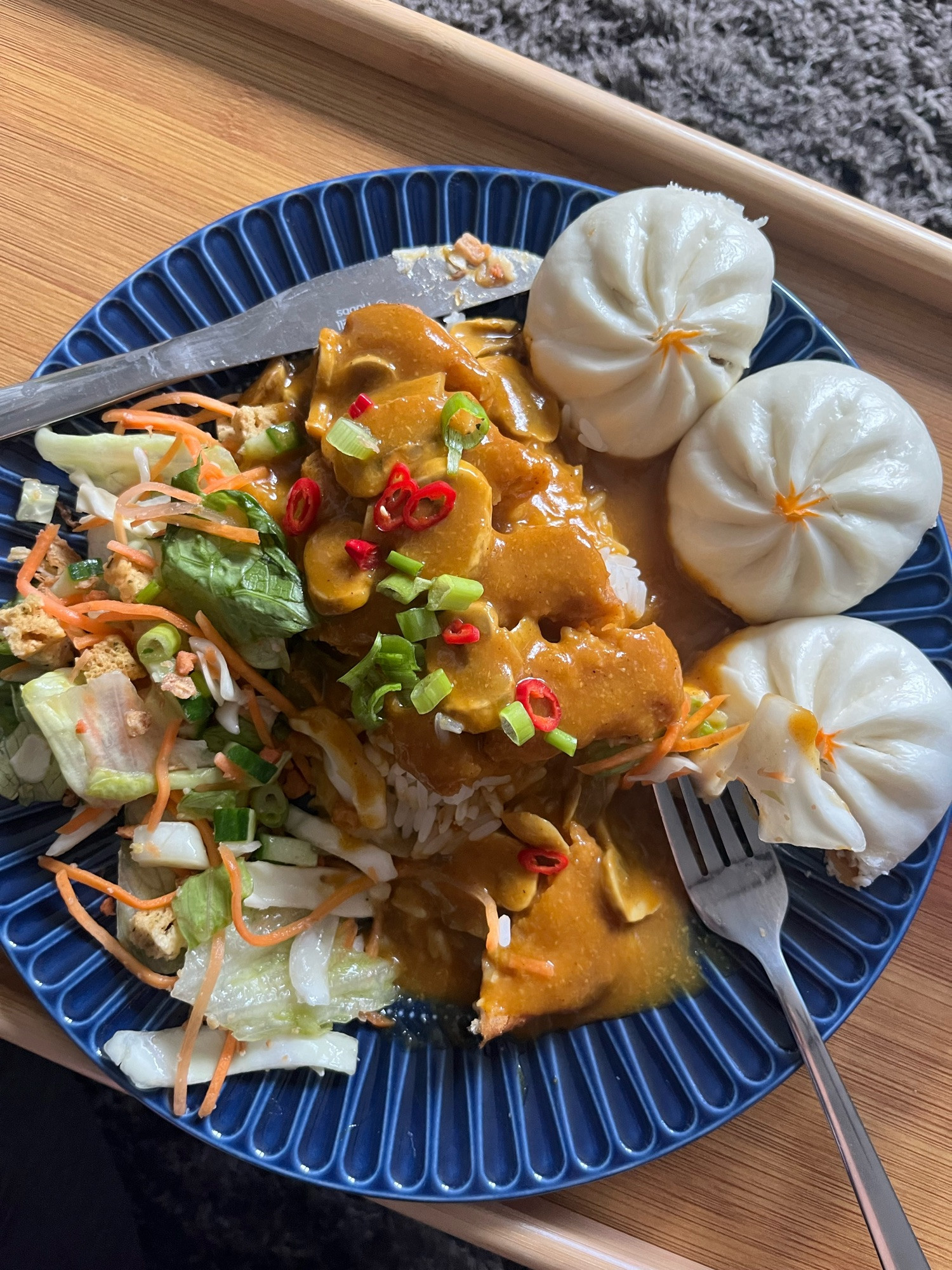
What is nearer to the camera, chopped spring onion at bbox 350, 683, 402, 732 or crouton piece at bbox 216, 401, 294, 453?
chopped spring onion at bbox 350, 683, 402, 732

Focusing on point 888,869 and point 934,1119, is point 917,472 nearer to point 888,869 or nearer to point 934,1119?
point 888,869

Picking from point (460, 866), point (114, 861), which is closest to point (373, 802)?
point (460, 866)

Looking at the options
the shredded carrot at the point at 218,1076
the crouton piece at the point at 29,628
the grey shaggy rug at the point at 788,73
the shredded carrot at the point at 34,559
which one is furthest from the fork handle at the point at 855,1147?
the grey shaggy rug at the point at 788,73

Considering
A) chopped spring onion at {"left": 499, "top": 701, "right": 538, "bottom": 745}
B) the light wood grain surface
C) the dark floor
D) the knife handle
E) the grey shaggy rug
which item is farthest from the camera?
the grey shaggy rug

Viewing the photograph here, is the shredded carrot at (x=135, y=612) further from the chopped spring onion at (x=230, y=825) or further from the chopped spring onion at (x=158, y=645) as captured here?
the chopped spring onion at (x=230, y=825)

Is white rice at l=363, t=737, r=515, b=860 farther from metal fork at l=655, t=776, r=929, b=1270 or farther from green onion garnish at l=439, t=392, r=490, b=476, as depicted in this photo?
green onion garnish at l=439, t=392, r=490, b=476

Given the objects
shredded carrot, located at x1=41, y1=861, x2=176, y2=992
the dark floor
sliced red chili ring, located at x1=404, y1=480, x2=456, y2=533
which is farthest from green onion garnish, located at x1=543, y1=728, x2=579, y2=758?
the dark floor

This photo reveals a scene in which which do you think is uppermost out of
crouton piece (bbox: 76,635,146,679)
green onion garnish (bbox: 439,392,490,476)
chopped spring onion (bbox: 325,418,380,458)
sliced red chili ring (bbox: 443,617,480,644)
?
green onion garnish (bbox: 439,392,490,476)
